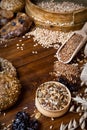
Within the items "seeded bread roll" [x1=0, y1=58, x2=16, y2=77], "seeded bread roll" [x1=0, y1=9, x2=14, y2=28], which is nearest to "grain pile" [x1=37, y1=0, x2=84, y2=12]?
"seeded bread roll" [x1=0, y1=9, x2=14, y2=28]

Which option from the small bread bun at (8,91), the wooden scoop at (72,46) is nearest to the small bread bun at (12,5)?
the wooden scoop at (72,46)

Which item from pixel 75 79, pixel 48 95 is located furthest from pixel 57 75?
pixel 48 95

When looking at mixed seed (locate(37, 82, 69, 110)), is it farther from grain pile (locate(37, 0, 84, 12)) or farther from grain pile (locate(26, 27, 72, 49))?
grain pile (locate(37, 0, 84, 12))

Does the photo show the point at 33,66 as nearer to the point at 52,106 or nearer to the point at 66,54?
the point at 66,54

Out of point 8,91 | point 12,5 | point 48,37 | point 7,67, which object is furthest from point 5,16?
point 8,91

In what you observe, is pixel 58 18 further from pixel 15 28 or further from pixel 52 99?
pixel 52 99

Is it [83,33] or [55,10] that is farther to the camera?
[55,10]
